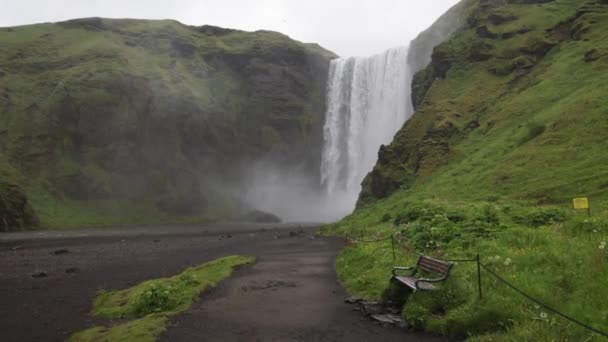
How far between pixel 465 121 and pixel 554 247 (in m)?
41.7

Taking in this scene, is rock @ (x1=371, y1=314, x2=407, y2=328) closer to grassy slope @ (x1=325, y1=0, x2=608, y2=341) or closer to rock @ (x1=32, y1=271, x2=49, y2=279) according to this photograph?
grassy slope @ (x1=325, y1=0, x2=608, y2=341)

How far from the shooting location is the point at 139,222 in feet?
331

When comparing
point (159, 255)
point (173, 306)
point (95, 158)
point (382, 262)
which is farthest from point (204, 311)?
point (95, 158)

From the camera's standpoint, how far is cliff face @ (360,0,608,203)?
30.2 metres

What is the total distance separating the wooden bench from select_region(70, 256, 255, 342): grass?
7.26 meters

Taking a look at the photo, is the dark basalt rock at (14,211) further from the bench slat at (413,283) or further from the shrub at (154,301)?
the bench slat at (413,283)

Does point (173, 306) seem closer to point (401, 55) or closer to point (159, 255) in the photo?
point (159, 255)

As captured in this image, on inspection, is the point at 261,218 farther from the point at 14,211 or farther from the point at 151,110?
the point at 14,211

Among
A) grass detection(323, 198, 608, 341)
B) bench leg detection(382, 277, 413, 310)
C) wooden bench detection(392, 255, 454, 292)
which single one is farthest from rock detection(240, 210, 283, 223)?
wooden bench detection(392, 255, 454, 292)

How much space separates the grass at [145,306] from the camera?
44.5ft

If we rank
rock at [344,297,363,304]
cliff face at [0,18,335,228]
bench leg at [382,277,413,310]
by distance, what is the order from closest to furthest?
bench leg at [382,277,413,310]
rock at [344,297,363,304]
cliff face at [0,18,335,228]

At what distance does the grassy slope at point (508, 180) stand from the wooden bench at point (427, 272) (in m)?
0.32

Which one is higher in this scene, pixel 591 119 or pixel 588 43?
pixel 588 43

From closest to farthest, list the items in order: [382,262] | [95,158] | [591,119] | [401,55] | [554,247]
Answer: [554,247] → [382,262] → [591,119] → [401,55] → [95,158]
